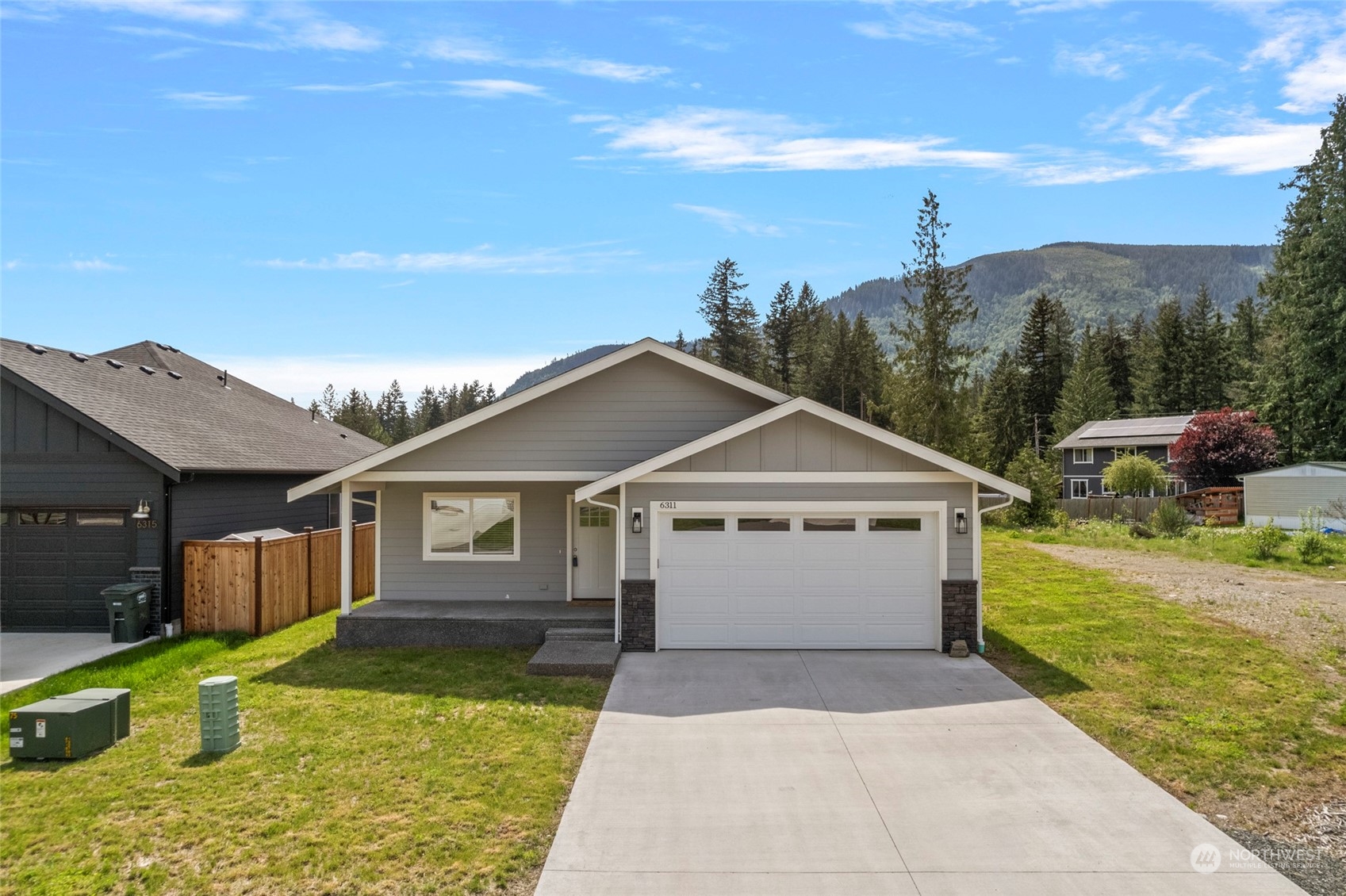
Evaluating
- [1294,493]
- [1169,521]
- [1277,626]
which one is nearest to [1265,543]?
[1169,521]

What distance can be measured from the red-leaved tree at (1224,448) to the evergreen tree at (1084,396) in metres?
15.4

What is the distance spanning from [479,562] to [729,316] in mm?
39618

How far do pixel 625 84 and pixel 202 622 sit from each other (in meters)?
11.2

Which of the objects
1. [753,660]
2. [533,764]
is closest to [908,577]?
[753,660]

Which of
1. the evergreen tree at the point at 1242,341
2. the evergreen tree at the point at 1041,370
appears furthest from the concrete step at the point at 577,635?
the evergreen tree at the point at 1041,370

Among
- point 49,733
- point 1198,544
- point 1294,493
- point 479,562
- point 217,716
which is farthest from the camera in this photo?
point 1294,493

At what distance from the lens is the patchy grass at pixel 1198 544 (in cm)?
1867

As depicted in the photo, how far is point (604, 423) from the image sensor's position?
12859 mm

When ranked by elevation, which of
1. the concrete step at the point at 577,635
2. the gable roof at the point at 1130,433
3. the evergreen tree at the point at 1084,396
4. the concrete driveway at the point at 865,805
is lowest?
the concrete driveway at the point at 865,805

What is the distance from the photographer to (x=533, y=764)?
267 inches

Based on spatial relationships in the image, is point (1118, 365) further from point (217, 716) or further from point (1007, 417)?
point (217, 716)

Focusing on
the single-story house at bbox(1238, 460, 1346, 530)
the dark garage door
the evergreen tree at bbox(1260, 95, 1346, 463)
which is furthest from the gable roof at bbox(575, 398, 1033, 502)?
the evergreen tree at bbox(1260, 95, 1346, 463)

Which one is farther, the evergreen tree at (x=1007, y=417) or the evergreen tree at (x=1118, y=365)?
the evergreen tree at (x=1118, y=365)

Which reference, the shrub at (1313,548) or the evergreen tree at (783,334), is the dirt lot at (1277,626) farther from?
the evergreen tree at (783,334)
